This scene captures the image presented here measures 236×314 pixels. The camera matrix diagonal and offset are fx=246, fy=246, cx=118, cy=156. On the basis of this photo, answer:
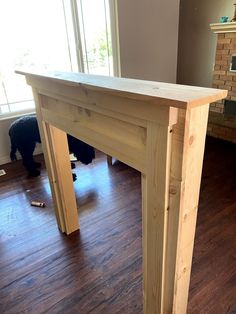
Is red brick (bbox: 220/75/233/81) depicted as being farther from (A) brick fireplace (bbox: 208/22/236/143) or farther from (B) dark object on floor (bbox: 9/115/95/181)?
(B) dark object on floor (bbox: 9/115/95/181)

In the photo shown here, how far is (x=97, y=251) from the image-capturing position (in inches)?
67.4

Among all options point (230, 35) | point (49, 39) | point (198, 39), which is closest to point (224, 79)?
point (230, 35)

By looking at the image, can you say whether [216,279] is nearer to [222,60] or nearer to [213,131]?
[213,131]

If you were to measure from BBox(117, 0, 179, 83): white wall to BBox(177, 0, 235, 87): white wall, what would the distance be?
0.31m

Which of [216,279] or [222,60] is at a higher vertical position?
[222,60]

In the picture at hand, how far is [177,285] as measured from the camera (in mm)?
994

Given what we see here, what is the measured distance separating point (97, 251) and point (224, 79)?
283 centimetres

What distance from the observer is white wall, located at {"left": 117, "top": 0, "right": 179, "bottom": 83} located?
10.2ft

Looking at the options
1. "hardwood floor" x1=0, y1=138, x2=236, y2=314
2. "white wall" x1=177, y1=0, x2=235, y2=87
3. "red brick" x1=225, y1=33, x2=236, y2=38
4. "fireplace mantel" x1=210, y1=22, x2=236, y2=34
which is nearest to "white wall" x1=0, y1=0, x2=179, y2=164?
"white wall" x1=177, y1=0, x2=235, y2=87

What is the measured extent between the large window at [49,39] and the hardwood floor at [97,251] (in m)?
1.25

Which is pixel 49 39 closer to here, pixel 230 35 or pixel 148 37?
pixel 148 37

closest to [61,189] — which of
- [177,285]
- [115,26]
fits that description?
[177,285]

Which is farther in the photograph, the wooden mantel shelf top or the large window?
the large window

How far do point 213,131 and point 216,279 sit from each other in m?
2.59
